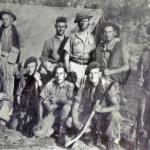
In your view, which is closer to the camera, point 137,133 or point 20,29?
point 137,133

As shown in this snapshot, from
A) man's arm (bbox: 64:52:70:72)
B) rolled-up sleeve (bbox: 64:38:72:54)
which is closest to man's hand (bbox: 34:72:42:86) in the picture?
man's arm (bbox: 64:52:70:72)

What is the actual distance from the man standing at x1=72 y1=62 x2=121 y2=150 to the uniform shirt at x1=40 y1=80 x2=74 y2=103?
0.13m

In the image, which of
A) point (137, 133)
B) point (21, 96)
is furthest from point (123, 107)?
point (21, 96)

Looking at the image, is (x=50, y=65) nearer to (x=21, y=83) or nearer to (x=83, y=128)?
(x=21, y=83)

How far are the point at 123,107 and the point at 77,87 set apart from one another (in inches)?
26.3

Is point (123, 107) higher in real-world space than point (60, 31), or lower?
lower

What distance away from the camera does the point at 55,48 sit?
5.31 metres

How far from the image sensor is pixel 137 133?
506 cm

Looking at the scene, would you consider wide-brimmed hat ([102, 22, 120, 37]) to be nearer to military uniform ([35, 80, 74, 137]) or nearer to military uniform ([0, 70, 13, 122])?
military uniform ([35, 80, 74, 137])

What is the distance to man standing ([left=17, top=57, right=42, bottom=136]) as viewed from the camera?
5.27 meters

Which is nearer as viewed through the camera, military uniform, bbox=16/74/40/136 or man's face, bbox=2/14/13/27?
military uniform, bbox=16/74/40/136

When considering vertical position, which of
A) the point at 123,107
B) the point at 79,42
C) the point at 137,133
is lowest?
the point at 137,133

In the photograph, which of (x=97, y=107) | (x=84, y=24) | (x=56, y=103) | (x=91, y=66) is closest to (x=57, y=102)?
(x=56, y=103)

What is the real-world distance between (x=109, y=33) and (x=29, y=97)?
4.60 feet
